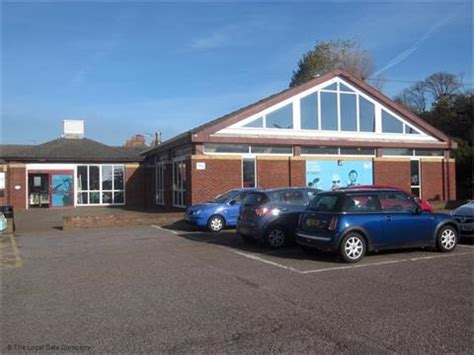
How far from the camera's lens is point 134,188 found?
3394cm

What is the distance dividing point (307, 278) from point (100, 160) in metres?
25.7

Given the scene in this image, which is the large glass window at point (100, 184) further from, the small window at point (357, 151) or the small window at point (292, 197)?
the small window at point (292, 197)

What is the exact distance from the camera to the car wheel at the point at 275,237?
13.3 m

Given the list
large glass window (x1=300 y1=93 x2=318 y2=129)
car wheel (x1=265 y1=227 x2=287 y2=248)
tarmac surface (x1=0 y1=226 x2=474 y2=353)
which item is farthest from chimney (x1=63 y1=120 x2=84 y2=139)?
car wheel (x1=265 y1=227 x2=287 y2=248)

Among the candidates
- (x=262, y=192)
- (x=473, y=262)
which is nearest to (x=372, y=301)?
(x=473, y=262)

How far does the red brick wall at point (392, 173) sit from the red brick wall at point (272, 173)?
5.05 m

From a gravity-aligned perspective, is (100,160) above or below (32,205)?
above

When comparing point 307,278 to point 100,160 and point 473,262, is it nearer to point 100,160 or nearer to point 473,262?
point 473,262

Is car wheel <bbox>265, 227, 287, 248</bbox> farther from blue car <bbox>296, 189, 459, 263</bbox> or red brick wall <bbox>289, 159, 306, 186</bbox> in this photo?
red brick wall <bbox>289, 159, 306, 186</bbox>

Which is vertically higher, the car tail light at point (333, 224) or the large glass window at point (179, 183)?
the large glass window at point (179, 183)

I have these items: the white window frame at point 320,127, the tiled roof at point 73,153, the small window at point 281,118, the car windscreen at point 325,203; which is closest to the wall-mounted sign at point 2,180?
the tiled roof at point 73,153

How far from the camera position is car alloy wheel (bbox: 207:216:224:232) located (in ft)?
58.1

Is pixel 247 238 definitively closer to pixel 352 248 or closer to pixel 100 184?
pixel 352 248

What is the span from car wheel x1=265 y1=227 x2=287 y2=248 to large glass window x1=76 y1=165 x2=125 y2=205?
22.0 metres
